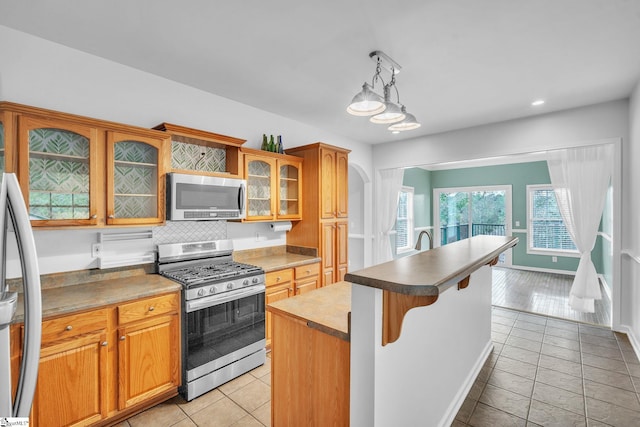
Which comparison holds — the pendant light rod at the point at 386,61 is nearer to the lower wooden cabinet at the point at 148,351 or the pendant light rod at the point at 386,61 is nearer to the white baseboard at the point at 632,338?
the lower wooden cabinet at the point at 148,351

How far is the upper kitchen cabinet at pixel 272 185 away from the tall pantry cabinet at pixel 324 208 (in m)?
0.12

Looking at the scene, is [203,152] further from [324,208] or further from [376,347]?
[376,347]

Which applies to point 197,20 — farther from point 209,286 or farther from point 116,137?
point 209,286

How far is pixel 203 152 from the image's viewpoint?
3102 mm

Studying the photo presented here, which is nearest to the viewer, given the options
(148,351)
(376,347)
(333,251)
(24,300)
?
A: (24,300)

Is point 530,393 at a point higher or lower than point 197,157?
lower

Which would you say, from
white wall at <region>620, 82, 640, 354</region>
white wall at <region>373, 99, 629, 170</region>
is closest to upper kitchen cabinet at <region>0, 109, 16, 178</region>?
white wall at <region>373, 99, 629, 170</region>

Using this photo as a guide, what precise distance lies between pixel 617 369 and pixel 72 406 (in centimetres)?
433

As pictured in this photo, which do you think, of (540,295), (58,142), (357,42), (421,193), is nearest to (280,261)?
(58,142)

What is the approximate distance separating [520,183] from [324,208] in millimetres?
5716

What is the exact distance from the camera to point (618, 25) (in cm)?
206

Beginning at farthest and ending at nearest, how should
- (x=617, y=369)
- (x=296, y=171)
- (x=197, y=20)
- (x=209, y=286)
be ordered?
(x=296, y=171) → (x=617, y=369) → (x=209, y=286) → (x=197, y=20)

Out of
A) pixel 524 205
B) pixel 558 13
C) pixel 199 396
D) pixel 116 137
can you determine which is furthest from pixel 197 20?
pixel 524 205

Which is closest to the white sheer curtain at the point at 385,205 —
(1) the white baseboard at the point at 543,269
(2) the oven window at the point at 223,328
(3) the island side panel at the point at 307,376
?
(2) the oven window at the point at 223,328
